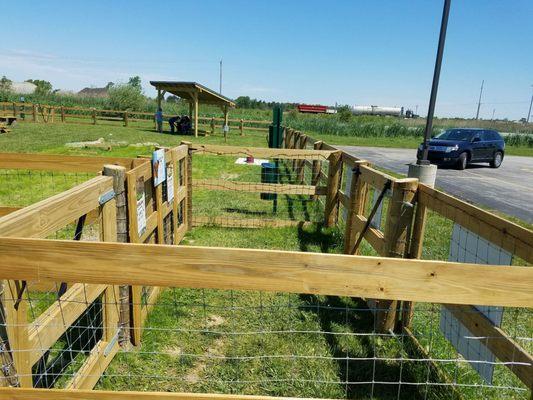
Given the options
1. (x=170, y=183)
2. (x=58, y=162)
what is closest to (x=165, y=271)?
(x=170, y=183)

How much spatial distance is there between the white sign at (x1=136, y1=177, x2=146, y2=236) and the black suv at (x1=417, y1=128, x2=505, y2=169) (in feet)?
53.6

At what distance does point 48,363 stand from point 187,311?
141 centimetres

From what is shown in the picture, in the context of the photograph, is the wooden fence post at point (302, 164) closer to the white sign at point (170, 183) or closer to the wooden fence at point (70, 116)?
the white sign at point (170, 183)

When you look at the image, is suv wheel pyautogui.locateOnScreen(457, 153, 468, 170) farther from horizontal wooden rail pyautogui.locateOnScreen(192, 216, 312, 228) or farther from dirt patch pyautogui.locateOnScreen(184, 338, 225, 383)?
dirt patch pyautogui.locateOnScreen(184, 338, 225, 383)

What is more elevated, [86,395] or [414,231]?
[414,231]

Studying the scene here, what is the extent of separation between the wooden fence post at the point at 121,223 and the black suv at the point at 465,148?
16787mm

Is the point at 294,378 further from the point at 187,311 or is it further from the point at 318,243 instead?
the point at 318,243

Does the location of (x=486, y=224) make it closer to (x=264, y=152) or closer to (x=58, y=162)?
(x=264, y=152)

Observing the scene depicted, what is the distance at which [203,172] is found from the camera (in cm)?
1259

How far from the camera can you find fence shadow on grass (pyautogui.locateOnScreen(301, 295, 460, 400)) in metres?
3.18

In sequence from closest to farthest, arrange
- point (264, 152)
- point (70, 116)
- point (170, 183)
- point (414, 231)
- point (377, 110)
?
point (414, 231)
point (170, 183)
point (264, 152)
point (70, 116)
point (377, 110)

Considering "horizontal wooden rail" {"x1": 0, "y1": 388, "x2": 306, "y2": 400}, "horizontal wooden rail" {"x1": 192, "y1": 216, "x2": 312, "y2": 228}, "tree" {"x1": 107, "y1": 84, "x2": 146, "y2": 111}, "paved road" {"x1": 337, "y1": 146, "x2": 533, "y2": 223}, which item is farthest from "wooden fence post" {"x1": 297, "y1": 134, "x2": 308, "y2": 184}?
"tree" {"x1": 107, "y1": 84, "x2": 146, "y2": 111}

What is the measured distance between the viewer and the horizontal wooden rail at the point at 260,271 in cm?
167

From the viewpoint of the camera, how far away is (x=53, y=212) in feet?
7.75
